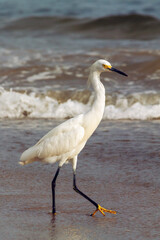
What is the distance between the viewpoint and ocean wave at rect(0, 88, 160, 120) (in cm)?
768

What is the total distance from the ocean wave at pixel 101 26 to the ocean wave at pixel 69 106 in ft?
19.5

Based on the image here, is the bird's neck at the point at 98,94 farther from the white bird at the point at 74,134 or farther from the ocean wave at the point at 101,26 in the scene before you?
the ocean wave at the point at 101,26

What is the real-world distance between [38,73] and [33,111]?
7.57 feet

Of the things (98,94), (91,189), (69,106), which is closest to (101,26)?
(69,106)

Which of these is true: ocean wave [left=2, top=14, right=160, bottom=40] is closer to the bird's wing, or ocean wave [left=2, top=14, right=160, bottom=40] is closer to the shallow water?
the shallow water

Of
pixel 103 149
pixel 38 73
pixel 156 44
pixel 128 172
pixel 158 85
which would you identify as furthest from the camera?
pixel 156 44

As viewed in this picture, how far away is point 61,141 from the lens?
423cm

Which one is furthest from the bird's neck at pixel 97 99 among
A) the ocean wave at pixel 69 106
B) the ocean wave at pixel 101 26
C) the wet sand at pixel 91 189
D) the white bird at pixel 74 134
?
the ocean wave at pixel 101 26

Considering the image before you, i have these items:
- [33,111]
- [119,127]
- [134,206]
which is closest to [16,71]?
[33,111]

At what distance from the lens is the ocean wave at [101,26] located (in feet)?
47.2

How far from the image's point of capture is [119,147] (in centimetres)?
591

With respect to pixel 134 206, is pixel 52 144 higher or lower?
higher

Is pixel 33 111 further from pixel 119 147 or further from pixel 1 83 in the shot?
pixel 119 147

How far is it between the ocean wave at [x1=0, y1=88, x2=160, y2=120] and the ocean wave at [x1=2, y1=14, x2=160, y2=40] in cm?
594
